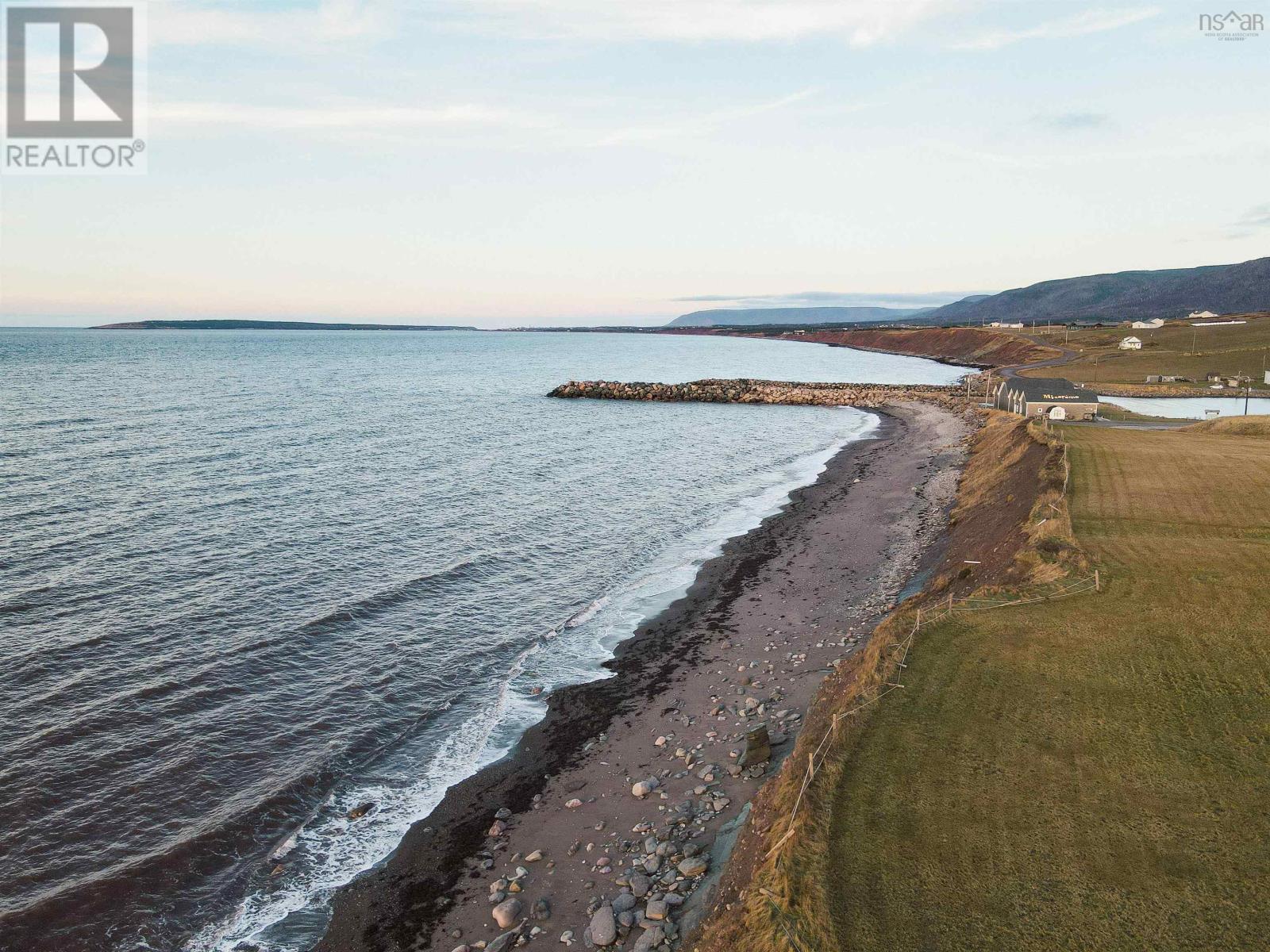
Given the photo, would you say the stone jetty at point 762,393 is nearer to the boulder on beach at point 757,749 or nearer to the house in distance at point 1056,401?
the house in distance at point 1056,401

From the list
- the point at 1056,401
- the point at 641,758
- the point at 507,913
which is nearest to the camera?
the point at 507,913

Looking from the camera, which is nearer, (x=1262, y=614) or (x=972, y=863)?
(x=972, y=863)

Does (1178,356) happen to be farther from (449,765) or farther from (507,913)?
(507,913)

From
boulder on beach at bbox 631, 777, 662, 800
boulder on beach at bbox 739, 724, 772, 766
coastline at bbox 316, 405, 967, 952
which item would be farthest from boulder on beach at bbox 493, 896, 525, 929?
boulder on beach at bbox 739, 724, 772, 766

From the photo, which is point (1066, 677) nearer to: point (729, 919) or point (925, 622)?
point (925, 622)

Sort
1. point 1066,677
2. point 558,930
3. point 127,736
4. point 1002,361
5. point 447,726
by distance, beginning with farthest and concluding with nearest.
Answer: point 1002,361 → point 447,726 → point 127,736 → point 1066,677 → point 558,930

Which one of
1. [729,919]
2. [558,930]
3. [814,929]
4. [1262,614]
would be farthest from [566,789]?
[1262,614]

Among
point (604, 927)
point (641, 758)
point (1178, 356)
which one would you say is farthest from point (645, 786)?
point (1178, 356)
